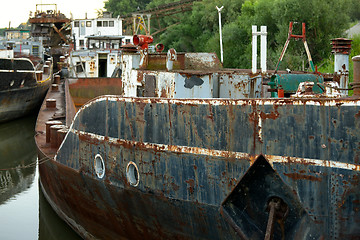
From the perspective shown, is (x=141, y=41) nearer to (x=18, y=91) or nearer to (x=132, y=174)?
(x=132, y=174)

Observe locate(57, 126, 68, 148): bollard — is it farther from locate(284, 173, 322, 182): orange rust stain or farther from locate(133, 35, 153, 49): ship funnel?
locate(284, 173, 322, 182): orange rust stain

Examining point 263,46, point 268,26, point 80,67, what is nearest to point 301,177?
point 263,46

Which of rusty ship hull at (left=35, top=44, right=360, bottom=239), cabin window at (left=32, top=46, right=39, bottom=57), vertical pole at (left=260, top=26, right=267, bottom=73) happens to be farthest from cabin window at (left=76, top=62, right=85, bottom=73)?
vertical pole at (left=260, top=26, right=267, bottom=73)

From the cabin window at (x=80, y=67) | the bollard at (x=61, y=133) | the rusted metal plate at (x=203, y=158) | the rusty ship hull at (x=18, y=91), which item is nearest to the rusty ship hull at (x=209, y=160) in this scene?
the rusted metal plate at (x=203, y=158)

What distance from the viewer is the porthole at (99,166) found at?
344 inches

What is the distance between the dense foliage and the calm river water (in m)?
12.5

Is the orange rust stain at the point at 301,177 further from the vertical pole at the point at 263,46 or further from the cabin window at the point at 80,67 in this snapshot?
the cabin window at the point at 80,67

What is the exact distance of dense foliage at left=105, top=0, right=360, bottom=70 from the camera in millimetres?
24562

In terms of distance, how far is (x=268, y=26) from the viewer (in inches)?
1125

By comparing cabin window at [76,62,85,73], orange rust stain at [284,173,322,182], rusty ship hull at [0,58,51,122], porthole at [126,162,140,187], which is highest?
cabin window at [76,62,85,73]

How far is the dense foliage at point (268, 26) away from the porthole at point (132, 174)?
15.1 meters

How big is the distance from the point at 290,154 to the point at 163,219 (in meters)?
2.55

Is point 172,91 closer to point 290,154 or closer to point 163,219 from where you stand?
point 163,219

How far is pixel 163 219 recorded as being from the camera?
7.68 m
